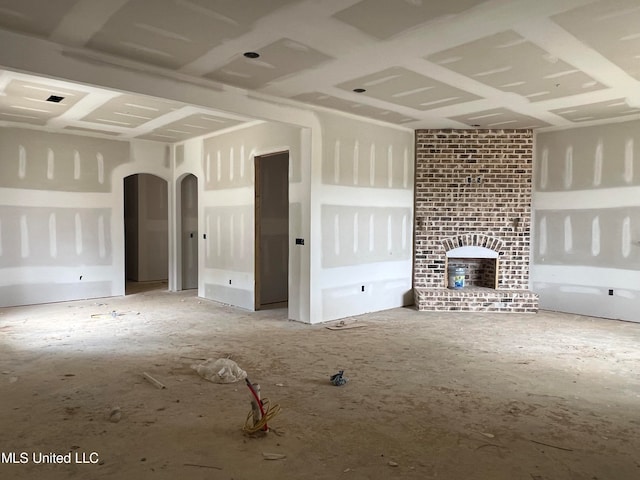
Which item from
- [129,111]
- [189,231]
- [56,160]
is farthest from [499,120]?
[56,160]

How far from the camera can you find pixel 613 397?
348 centimetres

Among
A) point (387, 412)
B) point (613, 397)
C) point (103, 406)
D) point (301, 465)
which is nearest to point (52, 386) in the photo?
point (103, 406)

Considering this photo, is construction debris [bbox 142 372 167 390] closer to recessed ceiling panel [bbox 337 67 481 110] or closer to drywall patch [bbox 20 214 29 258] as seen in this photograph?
recessed ceiling panel [bbox 337 67 481 110]

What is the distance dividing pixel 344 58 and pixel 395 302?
4.16m

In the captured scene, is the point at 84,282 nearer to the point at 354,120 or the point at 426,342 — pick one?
the point at 354,120

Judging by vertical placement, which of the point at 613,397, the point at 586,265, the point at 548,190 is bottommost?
the point at 613,397

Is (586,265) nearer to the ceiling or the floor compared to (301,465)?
nearer to the ceiling

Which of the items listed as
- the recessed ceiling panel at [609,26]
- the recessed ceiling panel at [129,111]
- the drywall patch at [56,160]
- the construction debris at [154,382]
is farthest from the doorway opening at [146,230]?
the recessed ceiling panel at [609,26]

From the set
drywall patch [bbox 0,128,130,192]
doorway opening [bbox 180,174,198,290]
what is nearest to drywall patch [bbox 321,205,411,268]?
doorway opening [bbox 180,174,198,290]

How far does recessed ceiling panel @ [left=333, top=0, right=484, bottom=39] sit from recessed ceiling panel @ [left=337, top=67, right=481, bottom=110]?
3.15 feet

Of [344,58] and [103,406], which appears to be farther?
[344,58]

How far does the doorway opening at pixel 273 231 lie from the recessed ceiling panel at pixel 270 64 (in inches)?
91.3

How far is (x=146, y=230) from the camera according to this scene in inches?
389

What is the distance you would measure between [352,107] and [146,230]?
19.9 feet
